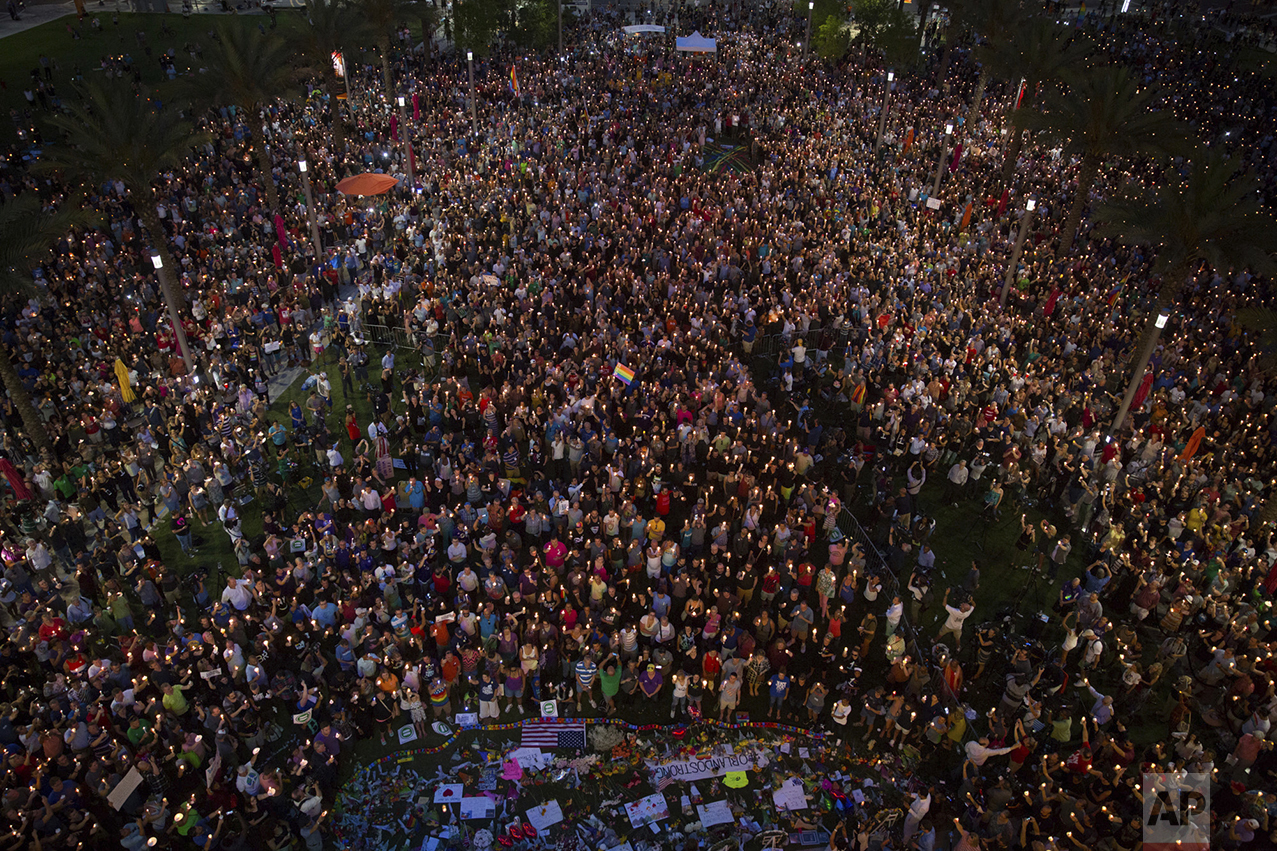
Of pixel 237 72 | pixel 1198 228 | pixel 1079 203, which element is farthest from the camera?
pixel 237 72

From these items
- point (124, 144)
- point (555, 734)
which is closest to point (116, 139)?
point (124, 144)

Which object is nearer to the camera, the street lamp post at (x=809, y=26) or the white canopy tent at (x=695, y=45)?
the white canopy tent at (x=695, y=45)

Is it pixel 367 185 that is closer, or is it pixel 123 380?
pixel 123 380

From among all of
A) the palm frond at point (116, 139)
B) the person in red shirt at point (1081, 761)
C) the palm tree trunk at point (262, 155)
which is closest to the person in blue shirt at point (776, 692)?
the person in red shirt at point (1081, 761)

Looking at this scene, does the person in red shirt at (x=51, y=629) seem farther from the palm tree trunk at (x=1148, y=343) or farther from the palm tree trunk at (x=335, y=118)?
the palm tree trunk at (x=335, y=118)

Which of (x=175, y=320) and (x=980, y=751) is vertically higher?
(x=175, y=320)

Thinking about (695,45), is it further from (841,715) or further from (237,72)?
(841,715)

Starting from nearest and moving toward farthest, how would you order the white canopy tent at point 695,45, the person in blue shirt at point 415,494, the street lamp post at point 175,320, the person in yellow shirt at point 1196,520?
the person in blue shirt at point 415,494, the person in yellow shirt at point 1196,520, the street lamp post at point 175,320, the white canopy tent at point 695,45
